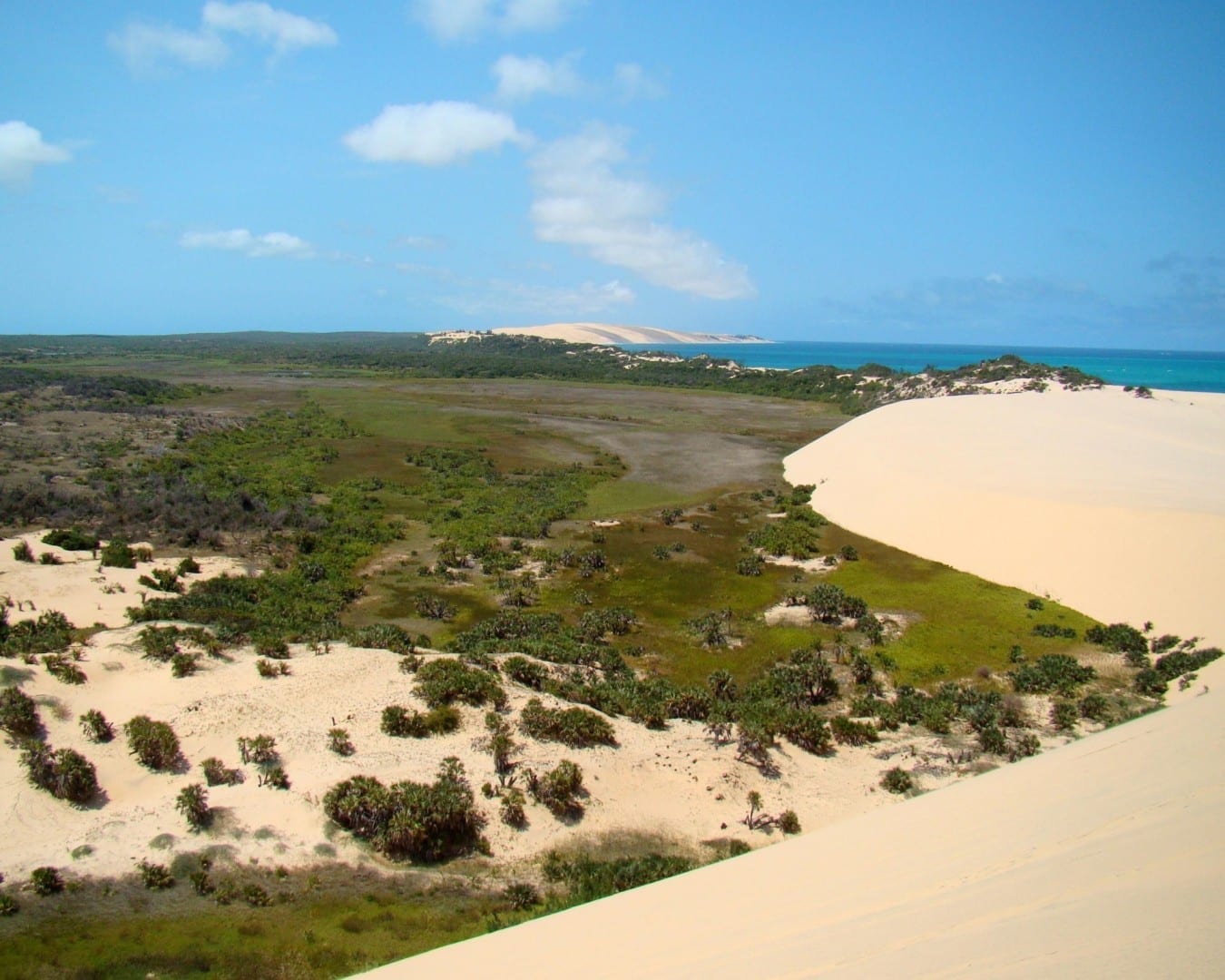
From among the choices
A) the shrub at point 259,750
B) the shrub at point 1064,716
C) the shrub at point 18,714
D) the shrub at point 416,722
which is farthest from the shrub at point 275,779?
the shrub at point 1064,716

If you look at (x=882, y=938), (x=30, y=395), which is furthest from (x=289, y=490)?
(x=30, y=395)

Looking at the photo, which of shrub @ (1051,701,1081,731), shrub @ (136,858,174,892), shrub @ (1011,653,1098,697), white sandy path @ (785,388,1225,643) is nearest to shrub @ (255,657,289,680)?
shrub @ (136,858,174,892)

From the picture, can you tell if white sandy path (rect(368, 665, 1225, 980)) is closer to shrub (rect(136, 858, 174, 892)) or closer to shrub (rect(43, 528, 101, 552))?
shrub (rect(136, 858, 174, 892))

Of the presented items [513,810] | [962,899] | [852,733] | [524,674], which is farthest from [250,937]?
[852,733]

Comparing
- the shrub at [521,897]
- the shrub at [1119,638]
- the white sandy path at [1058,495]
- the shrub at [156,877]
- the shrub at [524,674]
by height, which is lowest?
the shrub at [521,897]

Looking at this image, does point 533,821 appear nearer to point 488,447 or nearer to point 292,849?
point 292,849

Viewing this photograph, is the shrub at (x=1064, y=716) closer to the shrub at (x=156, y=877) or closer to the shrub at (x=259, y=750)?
the shrub at (x=259, y=750)

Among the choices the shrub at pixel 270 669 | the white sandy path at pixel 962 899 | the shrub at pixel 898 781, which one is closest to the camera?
the white sandy path at pixel 962 899
